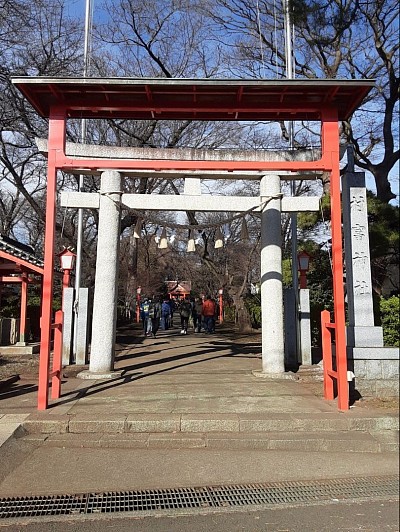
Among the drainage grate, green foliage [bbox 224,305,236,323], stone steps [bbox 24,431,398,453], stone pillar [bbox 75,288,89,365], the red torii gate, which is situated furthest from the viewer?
green foliage [bbox 224,305,236,323]

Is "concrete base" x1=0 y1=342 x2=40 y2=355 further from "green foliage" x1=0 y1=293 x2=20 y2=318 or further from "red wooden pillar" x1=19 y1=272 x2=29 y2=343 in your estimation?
"green foliage" x1=0 y1=293 x2=20 y2=318

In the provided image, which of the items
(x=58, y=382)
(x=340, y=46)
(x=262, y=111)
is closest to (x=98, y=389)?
(x=58, y=382)

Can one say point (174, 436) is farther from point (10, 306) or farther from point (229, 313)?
point (229, 313)

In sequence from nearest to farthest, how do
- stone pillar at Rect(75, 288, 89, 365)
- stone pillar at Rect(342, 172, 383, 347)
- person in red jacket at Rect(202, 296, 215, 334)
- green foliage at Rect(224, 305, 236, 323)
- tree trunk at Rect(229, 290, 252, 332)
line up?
stone pillar at Rect(342, 172, 383, 347) → stone pillar at Rect(75, 288, 89, 365) → person in red jacket at Rect(202, 296, 215, 334) → tree trunk at Rect(229, 290, 252, 332) → green foliage at Rect(224, 305, 236, 323)

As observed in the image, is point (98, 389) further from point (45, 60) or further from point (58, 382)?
point (45, 60)

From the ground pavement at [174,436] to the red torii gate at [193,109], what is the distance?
0.82 m

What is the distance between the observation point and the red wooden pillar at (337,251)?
6.67 metres

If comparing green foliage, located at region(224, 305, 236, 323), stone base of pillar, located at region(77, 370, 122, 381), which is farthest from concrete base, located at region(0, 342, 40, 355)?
green foliage, located at region(224, 305, 236, 323)

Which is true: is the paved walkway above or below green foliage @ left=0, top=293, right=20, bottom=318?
below

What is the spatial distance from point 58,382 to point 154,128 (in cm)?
1307

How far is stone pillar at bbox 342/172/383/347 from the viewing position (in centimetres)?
713

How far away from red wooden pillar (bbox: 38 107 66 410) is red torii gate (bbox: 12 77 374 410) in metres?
0.01

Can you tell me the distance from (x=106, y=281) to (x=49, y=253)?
2.33 meters

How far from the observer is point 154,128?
59.5 feet
